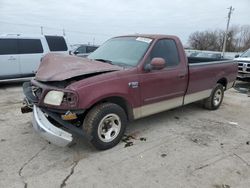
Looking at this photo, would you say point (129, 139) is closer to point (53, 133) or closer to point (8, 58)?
point (53, 133)

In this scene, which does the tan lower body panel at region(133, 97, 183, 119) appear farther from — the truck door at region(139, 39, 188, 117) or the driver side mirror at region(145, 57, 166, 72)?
the driver side mirror at region(145, 57, 166, 72)

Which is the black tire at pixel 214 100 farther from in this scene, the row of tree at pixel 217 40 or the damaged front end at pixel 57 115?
the row of tree at pixel 217 40

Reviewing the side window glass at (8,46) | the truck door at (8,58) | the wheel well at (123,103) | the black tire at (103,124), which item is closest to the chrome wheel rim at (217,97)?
the wheel well at (123,103)

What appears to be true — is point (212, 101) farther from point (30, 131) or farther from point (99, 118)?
point (30, 131)

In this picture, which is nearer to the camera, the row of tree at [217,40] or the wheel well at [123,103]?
the wheel well at [123,103]

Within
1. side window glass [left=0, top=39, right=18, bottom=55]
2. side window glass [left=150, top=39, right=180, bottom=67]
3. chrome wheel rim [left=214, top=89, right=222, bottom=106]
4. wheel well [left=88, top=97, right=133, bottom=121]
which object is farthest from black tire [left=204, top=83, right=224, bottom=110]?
side window glass [left=0, top=39, right=18, bottom=55]

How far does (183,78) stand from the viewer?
17.0 ft

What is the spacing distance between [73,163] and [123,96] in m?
1.26

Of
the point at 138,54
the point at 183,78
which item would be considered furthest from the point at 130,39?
the point at 183,78

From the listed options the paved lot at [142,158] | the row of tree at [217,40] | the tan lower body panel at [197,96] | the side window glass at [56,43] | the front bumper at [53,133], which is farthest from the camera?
the row of tree at [217,40]

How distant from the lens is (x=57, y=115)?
3693mm

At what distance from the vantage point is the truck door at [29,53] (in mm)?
9323

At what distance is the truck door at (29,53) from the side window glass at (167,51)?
19.4ft

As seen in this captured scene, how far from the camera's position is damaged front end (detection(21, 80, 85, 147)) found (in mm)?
3467
